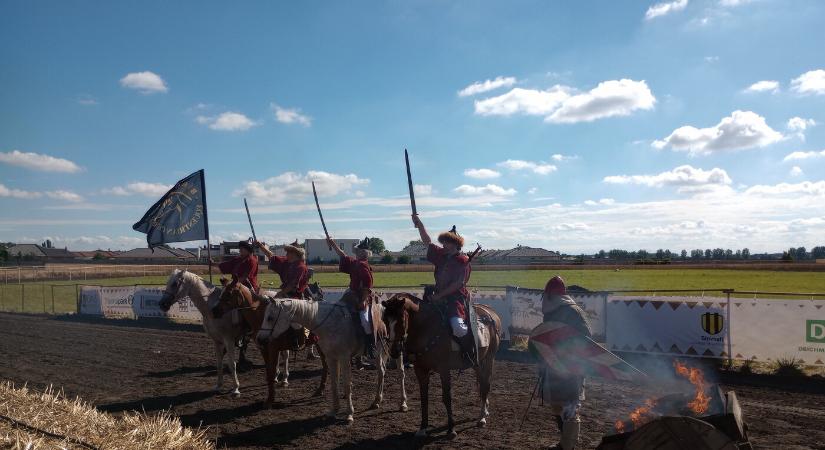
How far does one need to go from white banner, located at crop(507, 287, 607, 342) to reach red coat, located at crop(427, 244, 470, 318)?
27.2ft

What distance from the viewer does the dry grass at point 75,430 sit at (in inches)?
223

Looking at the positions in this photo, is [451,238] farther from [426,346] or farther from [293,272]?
[293,272]

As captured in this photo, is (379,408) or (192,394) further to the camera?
(192,394)

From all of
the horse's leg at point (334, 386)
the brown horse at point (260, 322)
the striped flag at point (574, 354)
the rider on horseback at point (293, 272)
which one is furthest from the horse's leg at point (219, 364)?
the striped flag at point (574, 354)

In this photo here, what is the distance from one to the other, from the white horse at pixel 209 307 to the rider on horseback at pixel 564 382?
21.9 feet

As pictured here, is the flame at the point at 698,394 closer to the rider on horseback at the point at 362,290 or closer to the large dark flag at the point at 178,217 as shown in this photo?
the rider on horseback at the point at 362,290

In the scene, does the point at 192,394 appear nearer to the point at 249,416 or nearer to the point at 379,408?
the point at 249,416

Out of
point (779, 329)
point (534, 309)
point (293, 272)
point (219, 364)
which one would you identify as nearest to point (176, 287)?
point (219, 364)

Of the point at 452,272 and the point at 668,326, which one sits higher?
the point at 452,272

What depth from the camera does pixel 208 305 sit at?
1130cm

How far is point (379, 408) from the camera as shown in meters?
9.63

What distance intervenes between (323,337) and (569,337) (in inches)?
184

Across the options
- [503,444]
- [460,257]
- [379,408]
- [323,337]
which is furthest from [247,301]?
[503,444]

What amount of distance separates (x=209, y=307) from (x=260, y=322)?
162 centimetres
